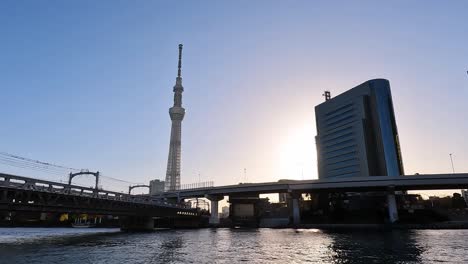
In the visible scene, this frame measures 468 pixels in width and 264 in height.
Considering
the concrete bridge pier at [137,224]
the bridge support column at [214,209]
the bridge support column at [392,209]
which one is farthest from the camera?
the bridge support column at [214,209]

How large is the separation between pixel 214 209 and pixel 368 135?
9752 cm

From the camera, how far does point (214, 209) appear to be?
140000 mm

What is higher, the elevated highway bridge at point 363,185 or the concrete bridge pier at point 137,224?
the elevated highway bridge at point 363,185

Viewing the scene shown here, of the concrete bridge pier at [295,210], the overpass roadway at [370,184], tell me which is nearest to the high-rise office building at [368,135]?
the overpass roadway at [370,184]

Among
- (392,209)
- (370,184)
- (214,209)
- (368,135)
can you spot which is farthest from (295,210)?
(368,135)

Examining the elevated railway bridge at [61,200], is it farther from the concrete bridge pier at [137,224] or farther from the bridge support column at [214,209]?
the bridge support column at [214,209]

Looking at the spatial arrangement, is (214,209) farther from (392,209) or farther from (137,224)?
(392,209)

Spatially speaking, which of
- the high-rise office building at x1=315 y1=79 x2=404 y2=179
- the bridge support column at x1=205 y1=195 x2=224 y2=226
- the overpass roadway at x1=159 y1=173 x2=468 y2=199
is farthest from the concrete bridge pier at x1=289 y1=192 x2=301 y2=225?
the high-rise office building at x1=315 y1=79 x2=404 y2=179

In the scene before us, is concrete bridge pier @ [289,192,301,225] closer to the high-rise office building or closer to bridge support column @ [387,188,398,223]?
bridge support column @ [387,188,398,223]

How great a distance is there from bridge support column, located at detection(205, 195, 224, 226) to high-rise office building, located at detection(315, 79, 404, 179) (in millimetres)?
83573

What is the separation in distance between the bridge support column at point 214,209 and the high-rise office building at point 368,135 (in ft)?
274

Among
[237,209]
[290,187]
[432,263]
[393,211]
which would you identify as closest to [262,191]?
[290,187]

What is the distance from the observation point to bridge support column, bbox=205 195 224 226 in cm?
13625

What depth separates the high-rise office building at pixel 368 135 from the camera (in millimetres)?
170500
